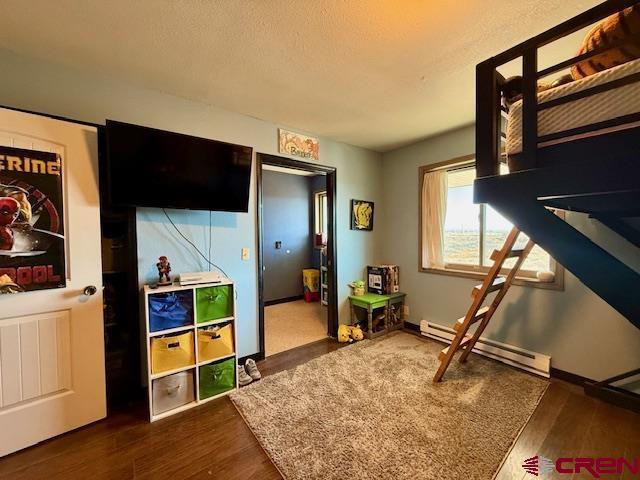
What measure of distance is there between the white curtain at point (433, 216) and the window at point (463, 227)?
11mm

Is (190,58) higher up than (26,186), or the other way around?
(190,58)

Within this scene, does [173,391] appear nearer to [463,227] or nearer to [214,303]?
[214,303]

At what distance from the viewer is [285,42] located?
5.06 ft

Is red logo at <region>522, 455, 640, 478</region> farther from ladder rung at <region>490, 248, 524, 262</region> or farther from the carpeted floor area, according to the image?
the carpeted floor area

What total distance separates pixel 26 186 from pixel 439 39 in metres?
2.52

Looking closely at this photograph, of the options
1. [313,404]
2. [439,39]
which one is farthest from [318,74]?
[313,404]

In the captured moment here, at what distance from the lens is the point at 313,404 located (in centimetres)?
190

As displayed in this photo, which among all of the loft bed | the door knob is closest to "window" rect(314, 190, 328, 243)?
the door knob

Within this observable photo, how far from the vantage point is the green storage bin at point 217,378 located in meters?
1.99

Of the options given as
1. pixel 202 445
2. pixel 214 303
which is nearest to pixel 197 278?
pixel 214 303

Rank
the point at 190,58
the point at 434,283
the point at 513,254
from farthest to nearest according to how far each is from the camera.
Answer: the point at 434,283, the point at 513,254, the point at 190,58

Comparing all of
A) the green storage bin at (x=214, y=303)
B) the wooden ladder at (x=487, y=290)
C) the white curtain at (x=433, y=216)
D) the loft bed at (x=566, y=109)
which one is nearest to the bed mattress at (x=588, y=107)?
the loft bed at (x=566, y=109)

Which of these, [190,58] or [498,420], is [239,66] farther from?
[498,420]

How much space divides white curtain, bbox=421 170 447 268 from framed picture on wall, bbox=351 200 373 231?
0.68 meters
